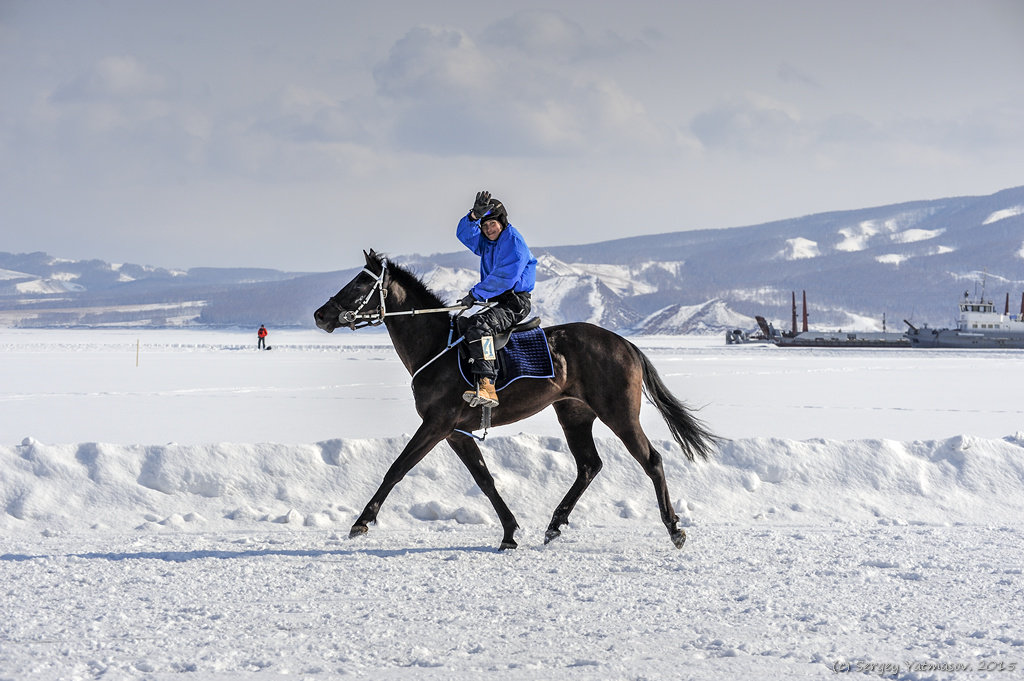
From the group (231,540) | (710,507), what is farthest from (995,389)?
(231,540)

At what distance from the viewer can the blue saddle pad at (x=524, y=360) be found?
6.61 meters

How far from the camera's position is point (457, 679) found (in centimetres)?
358

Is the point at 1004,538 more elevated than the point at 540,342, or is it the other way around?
the point at 540,342

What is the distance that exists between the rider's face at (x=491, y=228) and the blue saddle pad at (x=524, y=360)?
0.75 metres

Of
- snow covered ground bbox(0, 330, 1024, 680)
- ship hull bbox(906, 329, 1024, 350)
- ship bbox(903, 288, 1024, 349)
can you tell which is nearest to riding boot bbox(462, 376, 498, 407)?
snow covered ground bbox(0, 330, 1024, 680)

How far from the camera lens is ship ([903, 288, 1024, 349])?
248ft

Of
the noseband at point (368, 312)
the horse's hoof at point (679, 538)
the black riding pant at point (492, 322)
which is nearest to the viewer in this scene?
the horse's hoof at point (679, 538)

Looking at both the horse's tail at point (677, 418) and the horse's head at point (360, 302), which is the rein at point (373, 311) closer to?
the horse's head at point (360, 302)

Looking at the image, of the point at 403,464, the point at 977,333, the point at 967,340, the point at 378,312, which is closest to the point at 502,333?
the point at 378,312

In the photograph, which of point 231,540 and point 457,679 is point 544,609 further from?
point 231,540

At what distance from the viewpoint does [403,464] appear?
20.7ft

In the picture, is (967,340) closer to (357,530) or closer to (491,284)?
(491,284)

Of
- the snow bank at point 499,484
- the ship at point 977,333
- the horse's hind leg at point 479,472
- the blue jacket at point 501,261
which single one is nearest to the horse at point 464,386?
the horse's hind leg at point 479,472

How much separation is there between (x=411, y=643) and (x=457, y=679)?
0.51 metres
